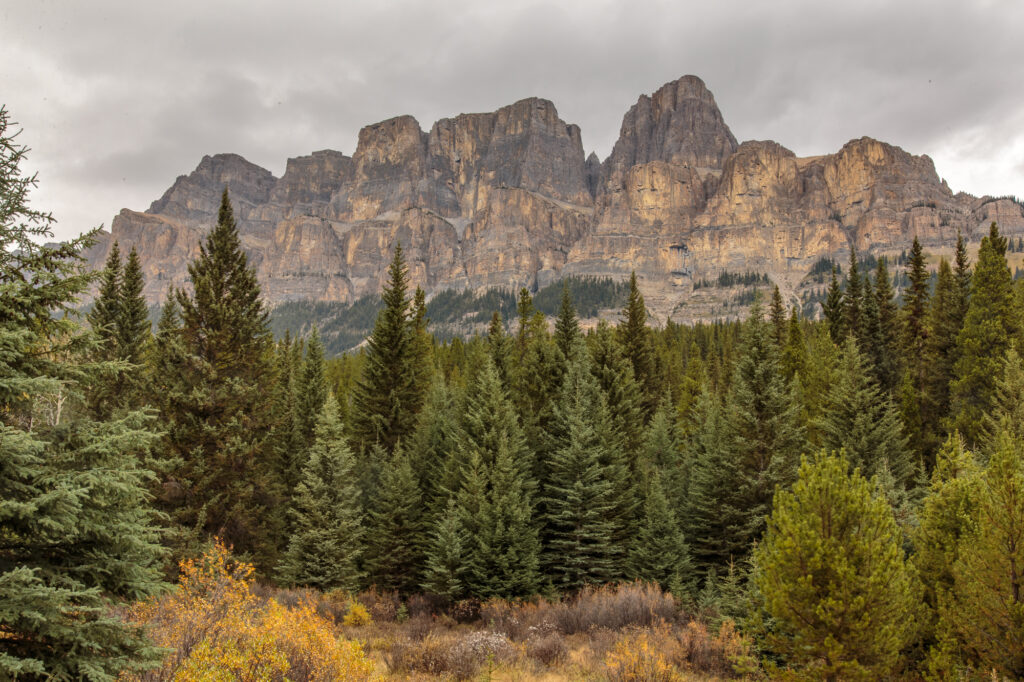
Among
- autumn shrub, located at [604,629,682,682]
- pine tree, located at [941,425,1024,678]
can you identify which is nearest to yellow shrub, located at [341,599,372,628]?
autumn shrub, located at [604,629,682,682]

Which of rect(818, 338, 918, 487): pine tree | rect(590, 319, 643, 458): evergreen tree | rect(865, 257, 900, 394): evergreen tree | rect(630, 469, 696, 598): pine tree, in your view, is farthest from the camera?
rect(865, 257, 900, 394): evergreen tree

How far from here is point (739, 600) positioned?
47.1ft

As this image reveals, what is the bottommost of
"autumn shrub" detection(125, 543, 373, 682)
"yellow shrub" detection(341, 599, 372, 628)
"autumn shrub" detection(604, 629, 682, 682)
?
"yellow shrub" detection(341, 599, 372, 628)

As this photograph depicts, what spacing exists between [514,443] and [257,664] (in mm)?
12263

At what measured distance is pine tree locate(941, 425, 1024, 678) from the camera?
916cm

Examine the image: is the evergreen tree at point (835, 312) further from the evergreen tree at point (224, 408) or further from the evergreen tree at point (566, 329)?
the evergreen tree at point (224, 408)

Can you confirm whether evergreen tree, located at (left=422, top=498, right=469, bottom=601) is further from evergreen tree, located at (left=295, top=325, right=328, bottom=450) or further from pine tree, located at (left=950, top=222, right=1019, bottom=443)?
pine tree, located at (left=950, top=222, right=1019, bottom=443)

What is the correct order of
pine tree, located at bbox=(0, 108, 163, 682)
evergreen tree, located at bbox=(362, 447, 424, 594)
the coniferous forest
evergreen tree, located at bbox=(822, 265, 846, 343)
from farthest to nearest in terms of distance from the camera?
1. evergreen tree, located at bbox=(822, 265, 846, 343)
2. evergreen tree, located at bbox=(362, 447, 424, 594)
3. the coniferous forest
4. pine tree, located at bbox=(0, 108, 163, 682)

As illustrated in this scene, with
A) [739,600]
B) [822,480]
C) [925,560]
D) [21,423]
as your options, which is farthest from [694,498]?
[21,423]

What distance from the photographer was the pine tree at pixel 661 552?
19438 mm

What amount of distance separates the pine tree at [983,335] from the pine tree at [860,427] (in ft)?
17.8

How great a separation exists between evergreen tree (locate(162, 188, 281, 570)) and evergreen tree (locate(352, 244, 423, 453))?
721cm

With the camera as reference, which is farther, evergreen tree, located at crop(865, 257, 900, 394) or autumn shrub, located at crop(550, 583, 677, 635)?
evergreen tree, located at crop(865, 257, 900, 394)

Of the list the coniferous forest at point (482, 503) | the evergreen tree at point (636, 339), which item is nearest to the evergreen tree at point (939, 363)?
the coniferous forest at point (482, 503)
